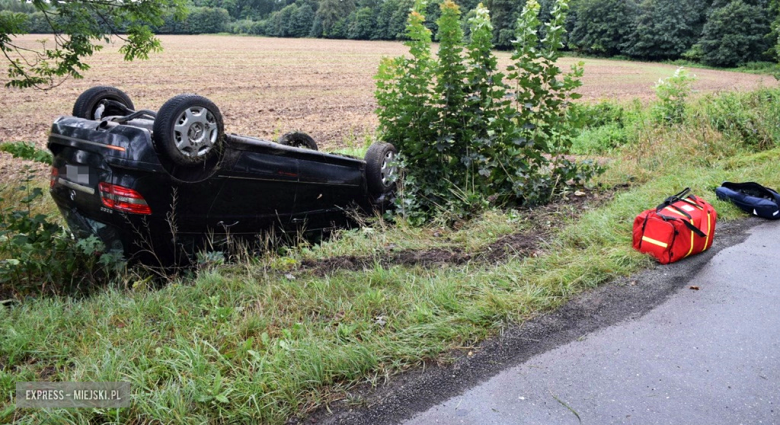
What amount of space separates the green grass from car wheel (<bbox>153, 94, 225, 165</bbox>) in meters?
0.99

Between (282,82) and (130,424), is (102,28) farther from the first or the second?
(282,82)

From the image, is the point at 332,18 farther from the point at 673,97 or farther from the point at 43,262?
the point at 43,262

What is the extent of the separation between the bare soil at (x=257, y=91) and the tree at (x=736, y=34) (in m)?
12.3

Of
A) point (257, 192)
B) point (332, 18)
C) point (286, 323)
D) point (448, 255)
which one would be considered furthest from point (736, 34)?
point (332, 18)

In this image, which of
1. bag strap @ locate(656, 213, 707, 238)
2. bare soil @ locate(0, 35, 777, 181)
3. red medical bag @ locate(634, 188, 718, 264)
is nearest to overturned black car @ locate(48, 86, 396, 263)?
bare soil @ locate(0, 35, 777, 181)

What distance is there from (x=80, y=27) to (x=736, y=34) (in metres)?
59.5

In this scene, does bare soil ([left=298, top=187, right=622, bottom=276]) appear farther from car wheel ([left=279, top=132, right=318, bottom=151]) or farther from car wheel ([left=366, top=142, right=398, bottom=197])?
car wheel ([left=279, top=132, right=318, bottom=151])

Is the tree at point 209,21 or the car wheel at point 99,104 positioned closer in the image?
the car wheel at point 99,104

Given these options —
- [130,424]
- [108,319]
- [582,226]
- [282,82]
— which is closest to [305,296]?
[108,319]

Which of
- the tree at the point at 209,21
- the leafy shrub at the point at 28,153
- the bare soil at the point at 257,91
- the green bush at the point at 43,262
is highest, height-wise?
the tree at the point at 209,21

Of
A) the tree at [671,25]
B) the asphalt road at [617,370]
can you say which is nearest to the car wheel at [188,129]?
the asphalt road at [617,370]

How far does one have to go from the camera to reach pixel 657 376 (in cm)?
329

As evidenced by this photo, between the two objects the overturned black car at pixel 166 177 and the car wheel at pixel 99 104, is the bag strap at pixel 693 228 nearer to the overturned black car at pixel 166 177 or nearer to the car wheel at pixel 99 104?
the overturned black car at pixel 166 177

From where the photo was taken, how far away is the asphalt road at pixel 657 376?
2.95 m
